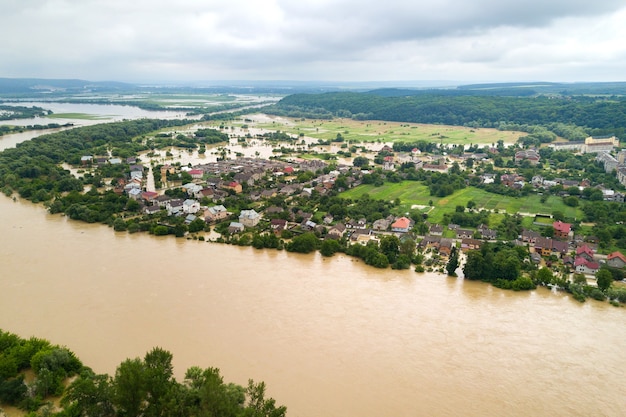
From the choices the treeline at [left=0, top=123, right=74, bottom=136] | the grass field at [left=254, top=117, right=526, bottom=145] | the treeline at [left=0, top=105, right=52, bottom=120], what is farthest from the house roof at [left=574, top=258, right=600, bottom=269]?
the treeline at [left=0, top=105, right=52, bottom=120]

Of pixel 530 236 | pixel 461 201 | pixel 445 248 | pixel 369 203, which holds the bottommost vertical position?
pixel 445 248

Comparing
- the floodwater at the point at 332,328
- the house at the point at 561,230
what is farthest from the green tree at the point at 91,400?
the house at the point at 561,230

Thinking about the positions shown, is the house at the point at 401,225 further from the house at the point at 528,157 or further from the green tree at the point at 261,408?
the house at the point at 528,157

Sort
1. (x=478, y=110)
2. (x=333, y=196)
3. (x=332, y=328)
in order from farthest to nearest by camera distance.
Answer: (x=478, y=110) → (x=333, y=196) → (x=332, y=328)

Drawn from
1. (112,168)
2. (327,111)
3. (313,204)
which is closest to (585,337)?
(313,204)

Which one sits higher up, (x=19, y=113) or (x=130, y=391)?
(x=19, y=113)

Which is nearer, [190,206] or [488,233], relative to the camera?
[488,233]

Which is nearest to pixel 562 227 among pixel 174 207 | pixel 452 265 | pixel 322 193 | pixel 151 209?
pixel 452 265

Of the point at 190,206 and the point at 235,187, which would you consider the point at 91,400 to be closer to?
the point at 190,206
